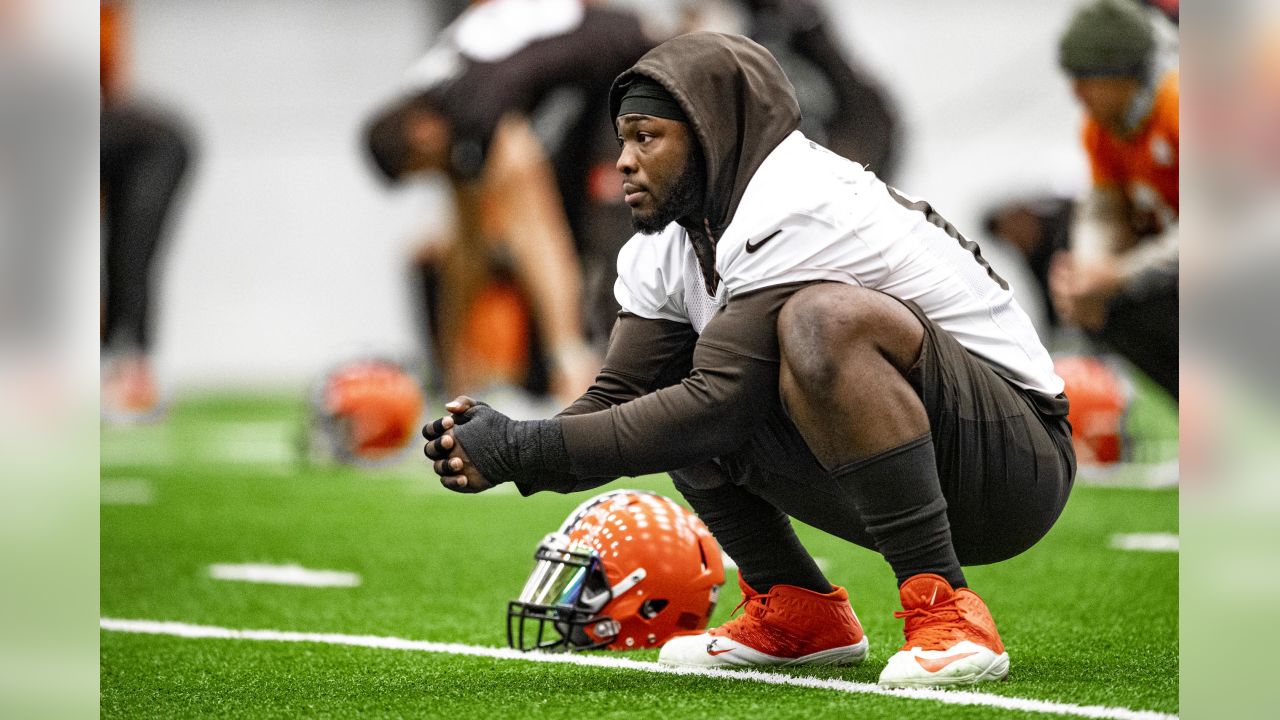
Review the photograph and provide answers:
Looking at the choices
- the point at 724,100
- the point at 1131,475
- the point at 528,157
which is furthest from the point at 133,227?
the point at 724,100

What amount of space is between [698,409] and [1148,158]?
266cm

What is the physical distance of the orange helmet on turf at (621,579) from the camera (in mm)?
2553

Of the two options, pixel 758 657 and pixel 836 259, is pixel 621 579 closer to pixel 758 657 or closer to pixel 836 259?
pixel 758 657

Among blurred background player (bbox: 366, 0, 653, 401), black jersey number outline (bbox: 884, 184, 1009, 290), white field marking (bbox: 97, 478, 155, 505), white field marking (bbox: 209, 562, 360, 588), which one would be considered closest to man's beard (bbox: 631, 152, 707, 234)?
black jersey number outline (bbox: 884, 184, 1009, 290)

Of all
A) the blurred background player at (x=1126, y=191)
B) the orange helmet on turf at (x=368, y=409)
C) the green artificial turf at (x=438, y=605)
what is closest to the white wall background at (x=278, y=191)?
the orange helmet on turf at (x=368, y=409)

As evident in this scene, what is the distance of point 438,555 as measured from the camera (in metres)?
4.02

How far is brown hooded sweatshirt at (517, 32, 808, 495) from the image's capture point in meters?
2.04

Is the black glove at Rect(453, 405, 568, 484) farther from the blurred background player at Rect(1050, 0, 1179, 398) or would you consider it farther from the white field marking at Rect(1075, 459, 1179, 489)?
the white field marking at Rect(1075, 459, 1179, 489)

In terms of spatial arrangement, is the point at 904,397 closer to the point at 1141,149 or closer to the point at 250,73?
the point at 1141,149

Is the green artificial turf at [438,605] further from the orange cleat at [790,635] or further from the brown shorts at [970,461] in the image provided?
the brown shorts at [970,461]

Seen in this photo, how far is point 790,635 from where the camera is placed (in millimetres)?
2396

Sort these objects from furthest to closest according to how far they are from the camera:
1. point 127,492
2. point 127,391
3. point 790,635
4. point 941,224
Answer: point 127,391, point 127,492, point 790,635, point 941,224

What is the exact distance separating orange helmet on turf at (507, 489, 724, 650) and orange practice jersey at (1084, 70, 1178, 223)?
7.02ft
